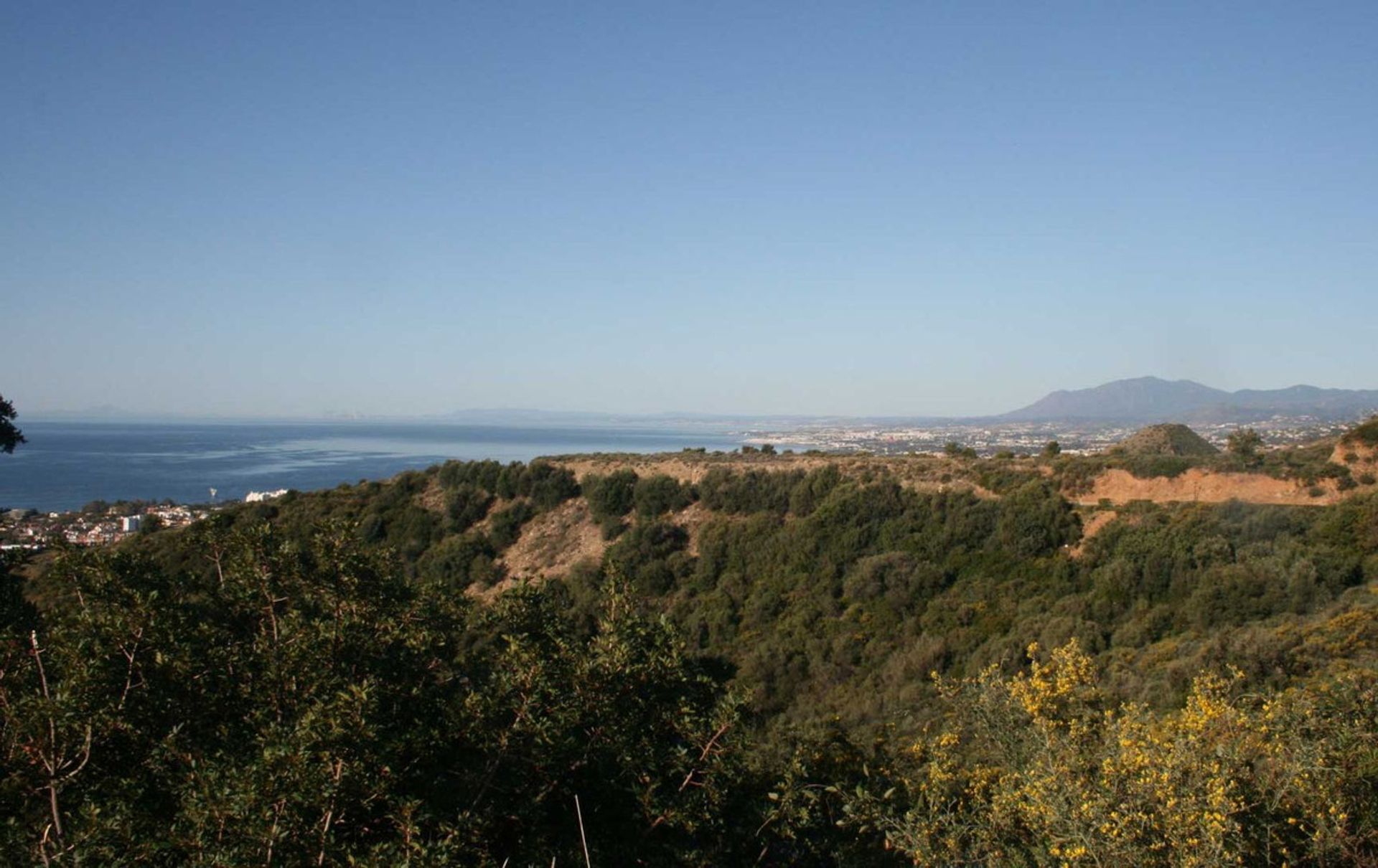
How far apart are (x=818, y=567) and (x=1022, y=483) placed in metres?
6.46

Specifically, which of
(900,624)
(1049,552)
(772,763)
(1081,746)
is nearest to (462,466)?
(900,624)

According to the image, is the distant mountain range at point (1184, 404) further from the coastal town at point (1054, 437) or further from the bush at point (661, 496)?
the bush at point (661, 496)

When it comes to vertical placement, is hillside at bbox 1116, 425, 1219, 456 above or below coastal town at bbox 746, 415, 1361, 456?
above

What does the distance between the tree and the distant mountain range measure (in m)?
68.7

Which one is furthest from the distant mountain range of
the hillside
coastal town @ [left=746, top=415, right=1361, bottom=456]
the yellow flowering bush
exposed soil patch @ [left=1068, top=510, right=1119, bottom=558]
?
the yellow flowering bush

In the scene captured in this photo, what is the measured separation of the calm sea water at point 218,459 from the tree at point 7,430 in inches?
1117

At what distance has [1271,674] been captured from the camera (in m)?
11.0

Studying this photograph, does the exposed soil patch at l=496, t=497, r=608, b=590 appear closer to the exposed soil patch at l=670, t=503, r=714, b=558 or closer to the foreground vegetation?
the exposed soil patch at l=670, t=503, r=714, b=558

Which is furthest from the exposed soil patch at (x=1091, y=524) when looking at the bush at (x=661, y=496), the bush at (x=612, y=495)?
the bush at (x=612, y=495)

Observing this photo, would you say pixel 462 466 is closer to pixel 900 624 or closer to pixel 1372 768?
pixel 900 624

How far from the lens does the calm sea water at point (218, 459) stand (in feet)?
141

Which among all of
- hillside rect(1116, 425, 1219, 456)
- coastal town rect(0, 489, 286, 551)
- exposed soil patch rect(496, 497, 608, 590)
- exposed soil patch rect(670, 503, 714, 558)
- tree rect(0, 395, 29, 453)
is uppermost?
tree rect(0, 395, 29, 453)

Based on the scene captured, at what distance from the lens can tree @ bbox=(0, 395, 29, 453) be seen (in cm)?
986

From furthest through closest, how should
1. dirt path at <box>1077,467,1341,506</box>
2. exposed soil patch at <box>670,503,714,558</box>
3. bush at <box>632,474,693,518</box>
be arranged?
1. bush at <box>632,474,693,518</box>
2. exposed soil patch at <box>670,503,714,558</box>
3. dirt path at <box>1077,467,1341,506</box>
